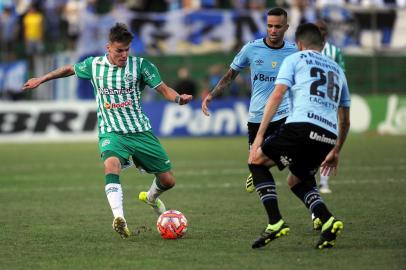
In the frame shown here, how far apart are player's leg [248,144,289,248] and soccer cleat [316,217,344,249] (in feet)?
1.16

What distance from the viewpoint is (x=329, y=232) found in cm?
829

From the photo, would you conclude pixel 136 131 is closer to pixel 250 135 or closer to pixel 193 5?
pixel 250 135

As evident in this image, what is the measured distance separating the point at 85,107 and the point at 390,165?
11.6 meters

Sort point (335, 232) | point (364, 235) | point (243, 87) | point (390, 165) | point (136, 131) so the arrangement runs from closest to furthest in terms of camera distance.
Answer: point (335, 232), point (364, 235), point (136, 131), point (390, 165), point (243, 87)

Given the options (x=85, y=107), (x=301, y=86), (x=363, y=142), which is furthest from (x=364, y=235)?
(x=85, y=107)

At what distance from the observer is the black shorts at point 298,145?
8.29 meters

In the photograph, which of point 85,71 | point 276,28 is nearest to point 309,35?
point 276,28

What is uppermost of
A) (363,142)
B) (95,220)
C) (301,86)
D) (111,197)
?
(301,86)

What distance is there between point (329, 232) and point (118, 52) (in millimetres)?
3088

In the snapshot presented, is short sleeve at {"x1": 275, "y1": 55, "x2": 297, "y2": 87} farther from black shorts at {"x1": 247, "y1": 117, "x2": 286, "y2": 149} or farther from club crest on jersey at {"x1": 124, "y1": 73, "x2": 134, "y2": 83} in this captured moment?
black shorts at {"x1": 247, "y1": 117, "x2": 286, "y2": 149}

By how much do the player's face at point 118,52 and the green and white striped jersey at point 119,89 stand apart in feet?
0.30

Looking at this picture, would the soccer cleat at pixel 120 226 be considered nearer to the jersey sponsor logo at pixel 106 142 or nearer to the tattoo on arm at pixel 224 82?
the jersey sponsor logo at pixel 106 142

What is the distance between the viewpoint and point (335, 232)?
27.2 ft

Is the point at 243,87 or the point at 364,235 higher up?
the point at 364,235
